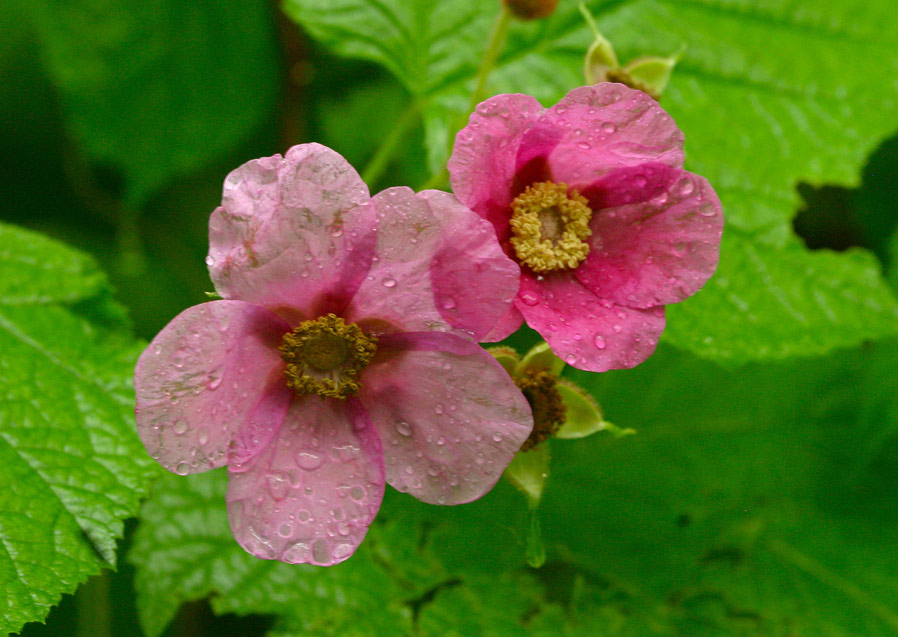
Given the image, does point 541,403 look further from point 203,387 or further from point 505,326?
point 203,387

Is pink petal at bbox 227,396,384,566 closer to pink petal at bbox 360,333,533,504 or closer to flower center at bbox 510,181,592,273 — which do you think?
pink petal at bbox 360,333,533,504

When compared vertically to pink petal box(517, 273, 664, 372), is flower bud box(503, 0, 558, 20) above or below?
above

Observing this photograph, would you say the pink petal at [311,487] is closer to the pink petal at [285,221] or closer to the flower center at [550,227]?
the pink petal at [285,221]

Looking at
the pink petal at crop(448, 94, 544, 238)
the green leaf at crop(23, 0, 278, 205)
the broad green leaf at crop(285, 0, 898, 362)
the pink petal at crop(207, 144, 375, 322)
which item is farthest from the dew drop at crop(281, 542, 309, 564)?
the green leaf at crop(23, 0, 278, 205)

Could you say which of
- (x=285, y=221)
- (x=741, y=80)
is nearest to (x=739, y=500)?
(x=741, y=80)

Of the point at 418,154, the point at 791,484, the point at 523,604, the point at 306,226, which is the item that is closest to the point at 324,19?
the point at 418,154

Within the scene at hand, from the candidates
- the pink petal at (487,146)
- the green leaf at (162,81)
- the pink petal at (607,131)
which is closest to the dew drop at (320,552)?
the pink petal at (487,146)
